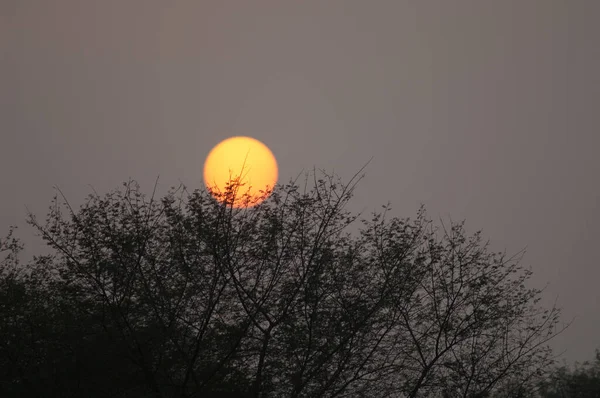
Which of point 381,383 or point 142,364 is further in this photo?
point 381,383

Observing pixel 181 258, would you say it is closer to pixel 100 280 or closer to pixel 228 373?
pixel 100 280

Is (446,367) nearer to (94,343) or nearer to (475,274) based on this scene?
(475,274)

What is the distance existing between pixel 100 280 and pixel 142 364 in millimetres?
2461

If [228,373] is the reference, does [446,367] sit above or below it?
above

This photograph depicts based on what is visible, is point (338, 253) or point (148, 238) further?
point (338, 253)

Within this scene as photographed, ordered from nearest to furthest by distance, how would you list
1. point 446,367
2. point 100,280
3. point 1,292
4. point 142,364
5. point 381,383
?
point 142,364
point 100,280
point 381,383
point 446,367
point 1,292

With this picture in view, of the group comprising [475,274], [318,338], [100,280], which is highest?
[475,274]

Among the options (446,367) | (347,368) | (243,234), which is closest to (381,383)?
(347,368)

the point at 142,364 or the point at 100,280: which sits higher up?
the point at 100,280

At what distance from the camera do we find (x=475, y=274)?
16.4m

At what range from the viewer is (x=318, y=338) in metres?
13.8

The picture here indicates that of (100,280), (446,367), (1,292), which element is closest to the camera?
(100,280)

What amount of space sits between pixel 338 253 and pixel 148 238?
5.08 m

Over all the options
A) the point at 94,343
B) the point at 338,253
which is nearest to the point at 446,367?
the point at 338,253
